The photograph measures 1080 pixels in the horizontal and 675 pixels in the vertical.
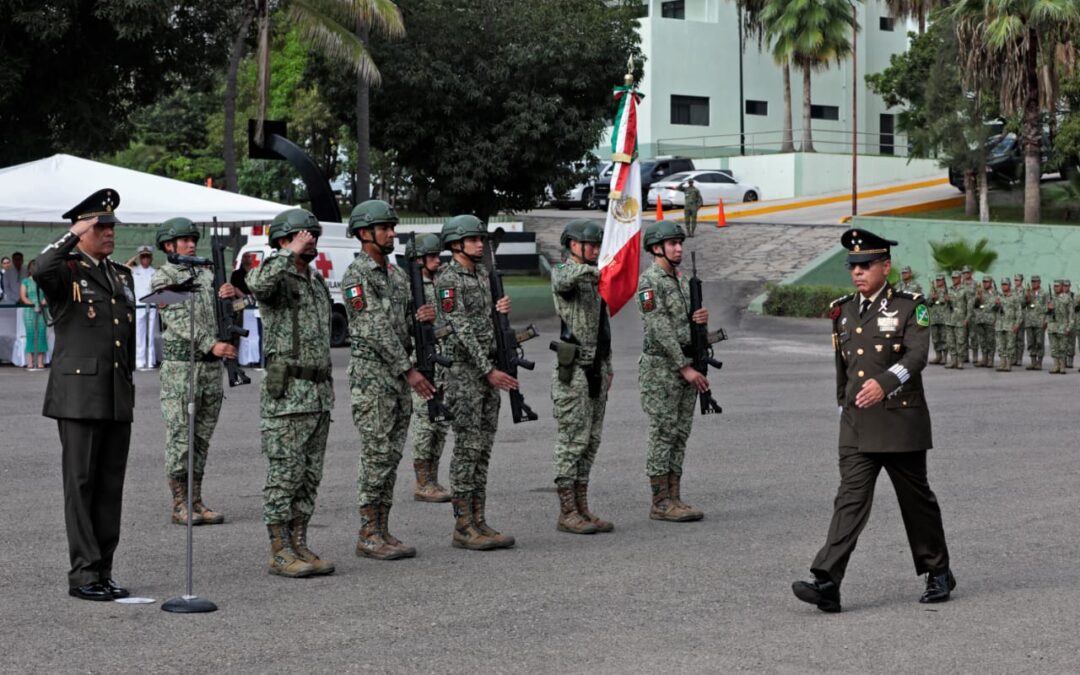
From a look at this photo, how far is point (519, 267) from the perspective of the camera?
130 feet

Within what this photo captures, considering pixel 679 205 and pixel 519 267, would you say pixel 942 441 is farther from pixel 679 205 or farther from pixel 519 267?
pixel 679 205

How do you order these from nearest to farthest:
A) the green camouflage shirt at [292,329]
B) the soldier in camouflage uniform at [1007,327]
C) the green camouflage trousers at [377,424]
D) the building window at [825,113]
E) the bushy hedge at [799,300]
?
the green camouflage shirt at [292,329]
the green camouflage trousers at [377,424]
the soldier in camouflage uniform at [1007,327]
the bushy hedge at [799,300]
the building window at [825,113]

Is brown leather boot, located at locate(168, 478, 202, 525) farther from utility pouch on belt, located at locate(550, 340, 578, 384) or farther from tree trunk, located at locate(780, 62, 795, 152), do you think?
tree trunk, located at locate(780, 62, 795, 152)

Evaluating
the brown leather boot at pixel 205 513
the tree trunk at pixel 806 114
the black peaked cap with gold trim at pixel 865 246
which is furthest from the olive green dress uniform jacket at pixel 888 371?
the tree trunk at pixel 806 114

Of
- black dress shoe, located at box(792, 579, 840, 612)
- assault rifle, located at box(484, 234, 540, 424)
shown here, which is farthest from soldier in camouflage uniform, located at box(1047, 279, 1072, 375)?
black dress shoe, located at box(792, 579, 840, 612)

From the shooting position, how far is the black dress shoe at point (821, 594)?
7.70m

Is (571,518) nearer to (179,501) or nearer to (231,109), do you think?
(179,501)

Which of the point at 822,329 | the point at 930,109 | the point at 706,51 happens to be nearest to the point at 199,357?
the point at 822,329

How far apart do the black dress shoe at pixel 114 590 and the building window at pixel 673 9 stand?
54.0 metres

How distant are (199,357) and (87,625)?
342 centimetres

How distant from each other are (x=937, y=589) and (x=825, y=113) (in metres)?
54.6

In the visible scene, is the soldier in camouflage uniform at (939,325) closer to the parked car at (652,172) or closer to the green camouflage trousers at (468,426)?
the green camouflage trousers at (468,426)

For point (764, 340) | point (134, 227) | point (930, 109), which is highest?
point (930, 109)

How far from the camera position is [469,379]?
31.2 feet
